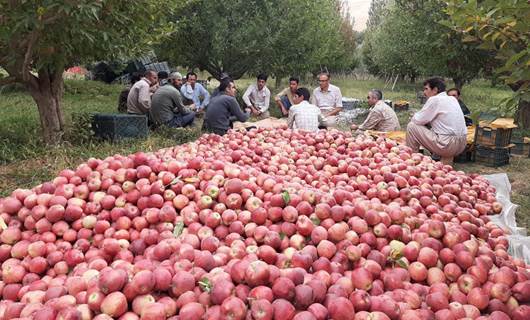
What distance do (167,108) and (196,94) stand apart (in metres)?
3.16

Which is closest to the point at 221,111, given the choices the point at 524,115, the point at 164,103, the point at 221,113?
the point at 221,113

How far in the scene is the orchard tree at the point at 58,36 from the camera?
4.97 meters

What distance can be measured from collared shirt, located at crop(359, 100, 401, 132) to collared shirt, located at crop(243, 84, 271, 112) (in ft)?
12.3

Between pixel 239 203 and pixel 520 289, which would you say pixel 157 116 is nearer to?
pixel 239 203

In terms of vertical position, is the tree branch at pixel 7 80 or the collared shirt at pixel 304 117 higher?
the tree branch at pixel 7 80

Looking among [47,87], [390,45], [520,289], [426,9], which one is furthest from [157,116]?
[390,45]

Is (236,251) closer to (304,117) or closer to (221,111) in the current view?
(304,117)

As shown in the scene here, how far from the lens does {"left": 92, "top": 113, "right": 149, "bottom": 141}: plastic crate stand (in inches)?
306

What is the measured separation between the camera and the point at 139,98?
Answer: 8.99m

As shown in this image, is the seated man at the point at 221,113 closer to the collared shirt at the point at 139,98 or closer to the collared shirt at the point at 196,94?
the collared shirt at the point at 139,98

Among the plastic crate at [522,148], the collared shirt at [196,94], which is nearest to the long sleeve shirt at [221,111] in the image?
the collared shirt at [196,94]

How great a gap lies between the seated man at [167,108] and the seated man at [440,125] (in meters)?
4.62

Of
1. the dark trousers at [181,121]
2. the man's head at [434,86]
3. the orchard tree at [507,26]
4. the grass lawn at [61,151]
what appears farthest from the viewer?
the dark trousers at [181,121]

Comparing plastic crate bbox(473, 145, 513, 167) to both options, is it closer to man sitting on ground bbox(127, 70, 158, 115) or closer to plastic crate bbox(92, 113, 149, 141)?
plastic crate bbox(92, 113, 149, 141)
